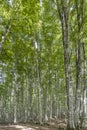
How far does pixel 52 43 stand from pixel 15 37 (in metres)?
4.44

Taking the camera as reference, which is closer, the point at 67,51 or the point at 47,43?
the point at 67,51

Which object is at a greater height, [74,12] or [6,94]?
[74,12]

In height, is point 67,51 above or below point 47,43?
below

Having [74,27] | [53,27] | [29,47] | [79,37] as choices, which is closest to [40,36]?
[53,27]

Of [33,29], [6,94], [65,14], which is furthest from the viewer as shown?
[6,94]

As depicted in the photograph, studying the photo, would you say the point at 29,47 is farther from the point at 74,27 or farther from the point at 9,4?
the point at 9,4

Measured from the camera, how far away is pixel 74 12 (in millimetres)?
16969

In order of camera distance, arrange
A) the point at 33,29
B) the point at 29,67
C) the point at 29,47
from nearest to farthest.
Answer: the point at 33,29
the point at 29,47
the point at 29,67

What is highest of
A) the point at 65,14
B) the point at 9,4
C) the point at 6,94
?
the point at 9,4

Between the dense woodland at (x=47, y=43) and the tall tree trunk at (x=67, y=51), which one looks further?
the dense woodland at (x=47, y=43)

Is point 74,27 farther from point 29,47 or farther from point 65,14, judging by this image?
point 29,47

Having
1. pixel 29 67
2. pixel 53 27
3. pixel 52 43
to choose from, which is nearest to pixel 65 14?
pixel 53 27

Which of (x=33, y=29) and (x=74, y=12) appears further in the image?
(x=33, y=29)

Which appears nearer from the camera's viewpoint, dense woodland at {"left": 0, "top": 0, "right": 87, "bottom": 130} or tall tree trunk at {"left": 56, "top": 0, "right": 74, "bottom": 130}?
tall tree trunk at {"left": 56, "top": 0, "right": 74, "bottom": 130}
